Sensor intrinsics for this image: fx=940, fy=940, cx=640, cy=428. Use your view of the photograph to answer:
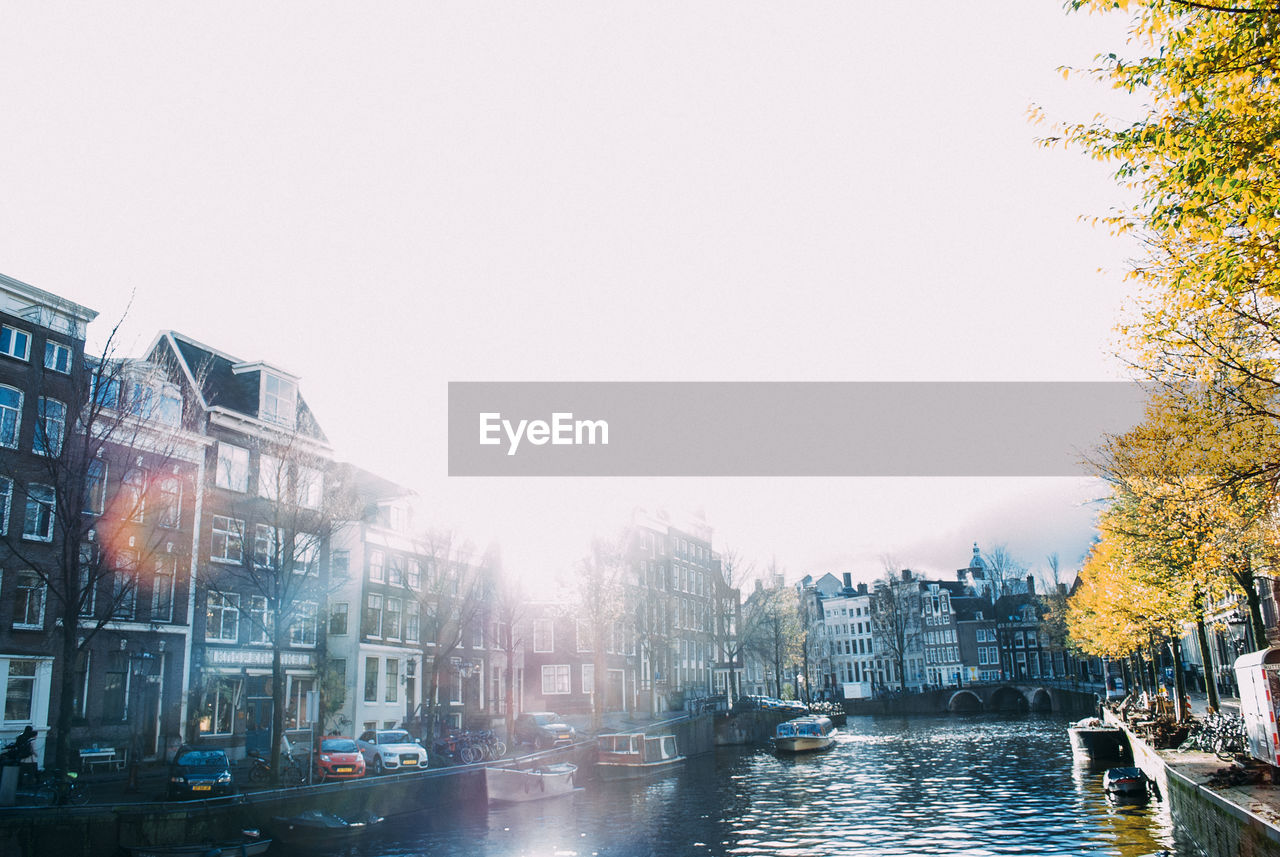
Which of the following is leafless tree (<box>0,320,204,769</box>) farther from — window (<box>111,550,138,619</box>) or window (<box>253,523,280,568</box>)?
window (<box>253,523,280,568</box>)

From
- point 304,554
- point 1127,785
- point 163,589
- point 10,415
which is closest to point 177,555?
point 163,589

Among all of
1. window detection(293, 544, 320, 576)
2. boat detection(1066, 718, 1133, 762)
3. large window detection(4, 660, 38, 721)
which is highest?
window detection(293, 544, 320, 576)

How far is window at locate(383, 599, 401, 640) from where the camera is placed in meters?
54.1

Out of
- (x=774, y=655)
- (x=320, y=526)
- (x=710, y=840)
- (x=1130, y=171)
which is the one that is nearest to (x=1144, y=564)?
(x=710, y=840)

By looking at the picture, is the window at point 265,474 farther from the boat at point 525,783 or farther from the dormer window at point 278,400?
the boat at point 525,783

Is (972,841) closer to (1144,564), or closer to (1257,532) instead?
(1257,532)

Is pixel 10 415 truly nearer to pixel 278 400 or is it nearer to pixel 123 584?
pixel 123 584

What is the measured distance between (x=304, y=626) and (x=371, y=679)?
5.45m

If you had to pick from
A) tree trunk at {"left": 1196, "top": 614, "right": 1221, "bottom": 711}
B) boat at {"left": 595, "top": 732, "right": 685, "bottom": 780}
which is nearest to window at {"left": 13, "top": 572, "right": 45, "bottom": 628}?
boat at {"left": 595, "top": 732, "right": 685, "bottom": 780}

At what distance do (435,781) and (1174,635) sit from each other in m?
35.3

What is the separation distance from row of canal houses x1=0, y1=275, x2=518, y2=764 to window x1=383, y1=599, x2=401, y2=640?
0.33 ft

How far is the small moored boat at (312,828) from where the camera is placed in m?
28.7

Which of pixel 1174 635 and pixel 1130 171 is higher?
pixel 1130 171

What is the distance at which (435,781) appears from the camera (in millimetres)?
36562
